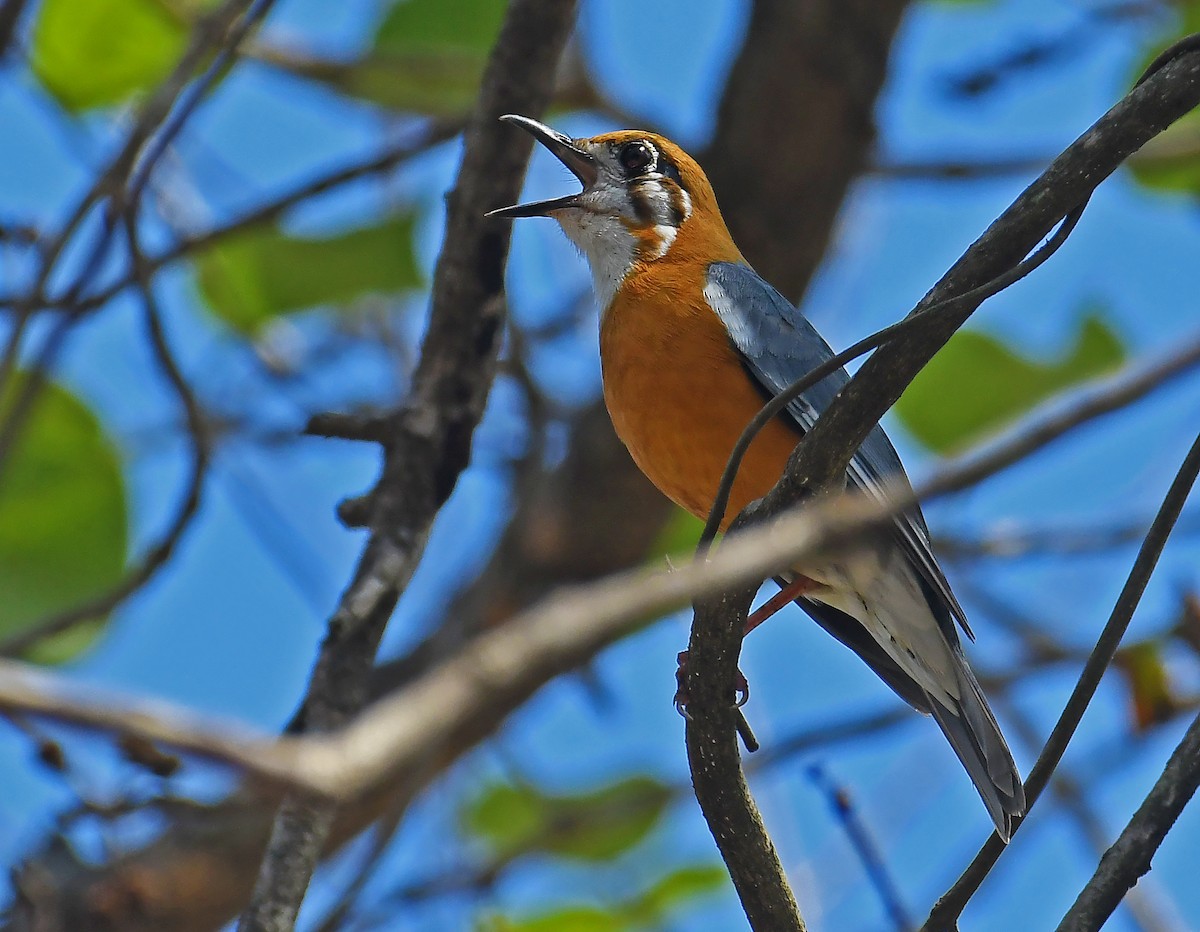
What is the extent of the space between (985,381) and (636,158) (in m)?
1.99

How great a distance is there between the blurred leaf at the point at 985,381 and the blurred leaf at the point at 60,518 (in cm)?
365

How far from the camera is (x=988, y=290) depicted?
8.77 ft

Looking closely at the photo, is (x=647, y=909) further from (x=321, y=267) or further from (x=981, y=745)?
(x=321, y=267)

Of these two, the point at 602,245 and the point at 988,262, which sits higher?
the point at 602,245

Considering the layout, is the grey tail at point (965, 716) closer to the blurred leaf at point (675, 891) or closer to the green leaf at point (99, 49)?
the blurred leaf at point (675, 891)

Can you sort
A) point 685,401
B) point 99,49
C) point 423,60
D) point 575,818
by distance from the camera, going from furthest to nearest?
point 423,60 < point 575,818 < point 99,49 < point 685,401

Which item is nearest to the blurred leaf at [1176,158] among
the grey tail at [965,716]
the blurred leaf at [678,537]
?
the blurred leaf at [678,537]

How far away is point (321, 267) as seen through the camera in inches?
269

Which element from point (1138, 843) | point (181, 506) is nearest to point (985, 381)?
point (181, 506)

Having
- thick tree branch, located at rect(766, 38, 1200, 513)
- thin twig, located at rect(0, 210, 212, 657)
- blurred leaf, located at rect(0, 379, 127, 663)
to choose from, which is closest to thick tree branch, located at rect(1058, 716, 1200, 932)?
thick tree branch, located at rect(766, 38, 1200, 513)

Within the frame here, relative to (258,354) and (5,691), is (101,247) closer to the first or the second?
(258,354)

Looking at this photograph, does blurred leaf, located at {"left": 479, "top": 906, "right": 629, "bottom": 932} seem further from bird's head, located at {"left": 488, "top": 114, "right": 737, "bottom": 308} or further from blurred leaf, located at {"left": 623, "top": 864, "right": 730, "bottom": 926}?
bird's head, located at {"left": 488, "top": 114, "right": 737, "bottom": 308}

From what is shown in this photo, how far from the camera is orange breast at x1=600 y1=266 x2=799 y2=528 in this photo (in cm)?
470

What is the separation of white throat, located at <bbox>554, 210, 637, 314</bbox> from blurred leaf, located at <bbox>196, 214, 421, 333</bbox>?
3.80ft
